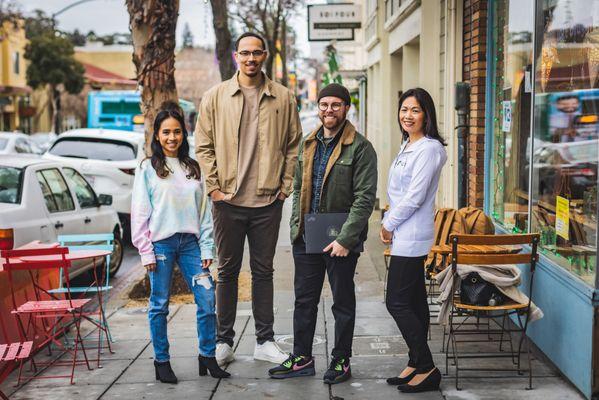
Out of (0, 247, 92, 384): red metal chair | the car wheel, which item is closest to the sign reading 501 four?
the car wheel

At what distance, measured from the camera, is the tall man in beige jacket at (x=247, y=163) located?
5.95 metres

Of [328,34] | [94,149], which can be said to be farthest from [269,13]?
[94,149]

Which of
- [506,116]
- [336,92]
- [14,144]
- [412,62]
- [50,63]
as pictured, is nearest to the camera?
[336,92]

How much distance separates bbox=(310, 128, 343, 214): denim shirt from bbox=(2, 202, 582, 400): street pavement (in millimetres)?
1219

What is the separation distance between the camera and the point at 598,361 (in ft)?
16.4

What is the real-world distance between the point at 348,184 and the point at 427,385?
54.9 inches

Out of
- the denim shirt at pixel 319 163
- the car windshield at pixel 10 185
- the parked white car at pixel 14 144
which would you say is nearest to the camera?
the denim shirt at pixel 319 163

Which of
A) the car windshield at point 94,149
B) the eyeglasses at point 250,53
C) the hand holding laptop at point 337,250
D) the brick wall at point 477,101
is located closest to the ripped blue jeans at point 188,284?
the hand holding laptop at point 337,250

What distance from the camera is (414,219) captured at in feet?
17.5

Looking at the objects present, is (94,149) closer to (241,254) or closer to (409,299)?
(241,254)

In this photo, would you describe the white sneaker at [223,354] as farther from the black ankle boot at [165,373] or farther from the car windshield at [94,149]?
the car windshield at [94,149]

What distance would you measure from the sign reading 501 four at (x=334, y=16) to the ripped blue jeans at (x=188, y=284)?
48.8 ft

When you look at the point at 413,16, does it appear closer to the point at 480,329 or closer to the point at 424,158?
the point at 480,329

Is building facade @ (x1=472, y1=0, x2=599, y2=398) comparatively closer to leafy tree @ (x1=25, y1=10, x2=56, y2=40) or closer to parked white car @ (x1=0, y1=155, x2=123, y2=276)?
parked white car @ (x1=0, y1=155, x2=123, y2=276)
